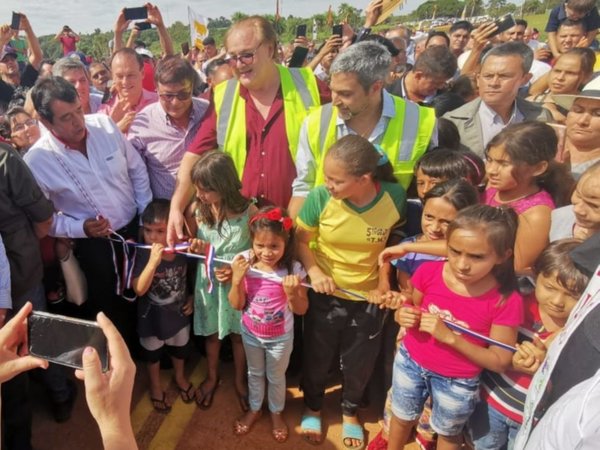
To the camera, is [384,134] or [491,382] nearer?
[491,382]

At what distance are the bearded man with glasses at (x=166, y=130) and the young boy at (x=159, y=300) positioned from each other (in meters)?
0.39

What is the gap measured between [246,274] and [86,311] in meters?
1.50

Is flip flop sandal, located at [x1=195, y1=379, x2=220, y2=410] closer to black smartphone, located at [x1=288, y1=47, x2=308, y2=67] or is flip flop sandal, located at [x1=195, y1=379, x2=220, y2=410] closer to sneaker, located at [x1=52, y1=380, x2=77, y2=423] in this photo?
sneaker, located at [x1=52, y1=380, x2=77, y2=423]

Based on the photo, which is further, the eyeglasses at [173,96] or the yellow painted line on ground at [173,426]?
the eyeglasses at [173,96]

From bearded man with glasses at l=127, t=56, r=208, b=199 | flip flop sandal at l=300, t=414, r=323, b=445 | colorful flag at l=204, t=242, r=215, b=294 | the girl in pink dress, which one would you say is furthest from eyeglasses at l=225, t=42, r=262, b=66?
flip flop sandal at l=300, t=414, r=323, b=445

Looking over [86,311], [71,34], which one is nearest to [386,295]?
[86,311]

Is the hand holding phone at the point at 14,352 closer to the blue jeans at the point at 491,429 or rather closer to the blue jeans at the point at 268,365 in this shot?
the blue jeans at the point at 268,365

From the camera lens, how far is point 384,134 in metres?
2.76

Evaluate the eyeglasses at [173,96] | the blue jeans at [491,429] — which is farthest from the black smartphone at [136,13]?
the blue jeans at [491,429]

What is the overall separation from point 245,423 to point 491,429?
5.47 ft

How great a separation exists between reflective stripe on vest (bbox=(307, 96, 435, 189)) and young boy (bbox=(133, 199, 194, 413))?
3.87 feet

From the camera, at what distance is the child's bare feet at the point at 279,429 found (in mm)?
2934

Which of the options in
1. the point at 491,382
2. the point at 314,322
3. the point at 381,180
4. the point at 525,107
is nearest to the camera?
the point at 491,382

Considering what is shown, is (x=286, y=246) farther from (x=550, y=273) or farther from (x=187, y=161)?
(x=550, y=273)
